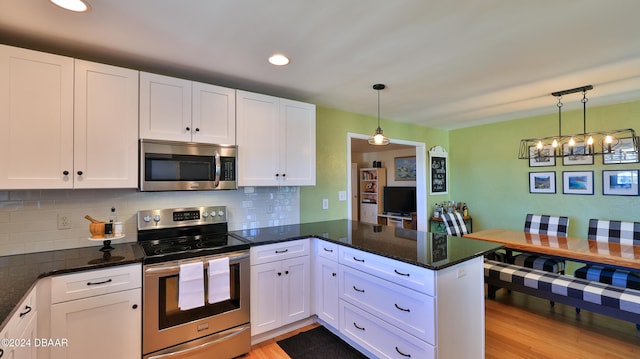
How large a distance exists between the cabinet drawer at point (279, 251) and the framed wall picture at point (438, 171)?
2.96 m

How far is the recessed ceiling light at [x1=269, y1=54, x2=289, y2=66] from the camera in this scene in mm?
2037

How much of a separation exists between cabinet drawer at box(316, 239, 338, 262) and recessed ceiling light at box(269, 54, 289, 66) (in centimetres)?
151

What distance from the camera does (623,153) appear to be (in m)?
3.30

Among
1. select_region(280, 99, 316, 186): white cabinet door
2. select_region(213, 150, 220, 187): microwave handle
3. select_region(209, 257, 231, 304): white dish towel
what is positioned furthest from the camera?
select_region(280, 99, 316, 186): white cabinet door

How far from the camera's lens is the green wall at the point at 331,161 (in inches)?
129

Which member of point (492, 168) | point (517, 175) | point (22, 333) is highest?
point (492, 168)

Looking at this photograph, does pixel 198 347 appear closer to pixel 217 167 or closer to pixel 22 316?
pixel 22 316

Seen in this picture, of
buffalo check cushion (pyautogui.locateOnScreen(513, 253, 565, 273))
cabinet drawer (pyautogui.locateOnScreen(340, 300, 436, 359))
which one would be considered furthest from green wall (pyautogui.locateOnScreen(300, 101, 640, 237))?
cabinet drawer (pyautogui.locateOnScreen(340, 300, 436, 359))

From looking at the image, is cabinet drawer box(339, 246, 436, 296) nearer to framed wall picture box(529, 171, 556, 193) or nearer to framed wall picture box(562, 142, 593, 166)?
framed wall picture box(562, 142, 593, 166)

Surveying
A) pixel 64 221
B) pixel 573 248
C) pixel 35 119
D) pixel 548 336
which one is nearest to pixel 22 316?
pixel 64 221

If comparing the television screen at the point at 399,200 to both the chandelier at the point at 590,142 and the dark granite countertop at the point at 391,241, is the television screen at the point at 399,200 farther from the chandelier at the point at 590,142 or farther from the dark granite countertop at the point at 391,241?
the dark granite countertop at the point at 391,241

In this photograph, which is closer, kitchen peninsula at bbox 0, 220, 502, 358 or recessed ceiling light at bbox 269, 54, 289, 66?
kitchen peninsula at bbox 0, 220, 502, 358

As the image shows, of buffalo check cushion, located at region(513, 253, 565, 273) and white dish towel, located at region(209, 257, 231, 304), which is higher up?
white dish towel, located at region(209, 257, 231, 304)

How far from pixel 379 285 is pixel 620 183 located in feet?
11.4
